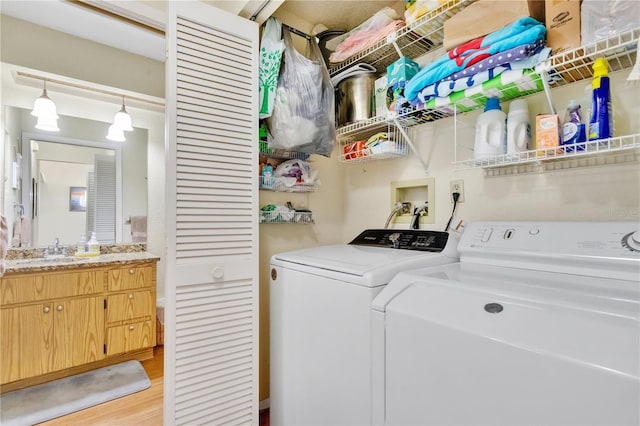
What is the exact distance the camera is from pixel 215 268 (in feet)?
4.77

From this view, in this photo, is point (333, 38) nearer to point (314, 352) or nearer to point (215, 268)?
point (215, 268)

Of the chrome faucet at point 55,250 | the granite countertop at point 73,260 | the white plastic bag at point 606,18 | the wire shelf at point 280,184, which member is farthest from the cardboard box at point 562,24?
the chrome faucet at point 55,250

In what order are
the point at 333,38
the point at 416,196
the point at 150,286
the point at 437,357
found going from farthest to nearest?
1. the point at 150,286
2. the point at 333,38
3. the point at 416,196
4. the point at 437,357

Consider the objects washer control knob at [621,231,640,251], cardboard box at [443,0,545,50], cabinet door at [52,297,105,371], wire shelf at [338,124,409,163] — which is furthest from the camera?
cabinet door at [52,297,105,371]

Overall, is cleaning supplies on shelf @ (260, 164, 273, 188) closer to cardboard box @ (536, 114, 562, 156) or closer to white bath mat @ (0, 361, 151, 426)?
cardboard box @ (536, 114, 562, 156)

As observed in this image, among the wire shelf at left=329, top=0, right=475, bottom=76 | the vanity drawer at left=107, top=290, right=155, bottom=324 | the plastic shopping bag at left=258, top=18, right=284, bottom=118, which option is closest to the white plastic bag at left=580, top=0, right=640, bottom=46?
the wire shelf at left=329, top=0, right=475, bottom=76

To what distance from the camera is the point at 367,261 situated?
118cm

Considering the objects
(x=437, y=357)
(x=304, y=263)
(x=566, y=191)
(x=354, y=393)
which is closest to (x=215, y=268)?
(x=304, y=263)

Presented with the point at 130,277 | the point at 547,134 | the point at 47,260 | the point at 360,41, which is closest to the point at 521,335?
the point at 547,134

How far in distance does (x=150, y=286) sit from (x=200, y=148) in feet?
6.13

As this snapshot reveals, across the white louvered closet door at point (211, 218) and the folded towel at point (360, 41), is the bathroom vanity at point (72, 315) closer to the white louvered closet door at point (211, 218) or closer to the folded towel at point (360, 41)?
the white louvered closet door at point (211, 218)

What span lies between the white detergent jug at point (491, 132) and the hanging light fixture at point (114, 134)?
3.04m

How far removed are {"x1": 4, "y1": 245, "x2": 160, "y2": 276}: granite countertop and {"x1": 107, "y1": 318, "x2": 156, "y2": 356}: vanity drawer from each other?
0.55m

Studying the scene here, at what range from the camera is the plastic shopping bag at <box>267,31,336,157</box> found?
62.4 inches
